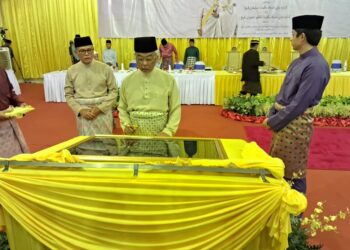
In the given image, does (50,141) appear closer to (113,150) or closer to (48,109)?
(48,109)

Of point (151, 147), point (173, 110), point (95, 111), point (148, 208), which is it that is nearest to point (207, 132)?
point (95, 111)

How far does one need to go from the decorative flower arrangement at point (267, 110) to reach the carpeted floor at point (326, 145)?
0.31 meters

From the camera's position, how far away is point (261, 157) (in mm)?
1261

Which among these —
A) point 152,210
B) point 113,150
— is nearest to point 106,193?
point 152,210

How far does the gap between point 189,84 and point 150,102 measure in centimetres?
433

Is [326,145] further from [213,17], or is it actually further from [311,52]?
[213,17]

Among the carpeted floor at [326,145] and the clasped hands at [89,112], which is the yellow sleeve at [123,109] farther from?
the carpeted floor at [326,145]

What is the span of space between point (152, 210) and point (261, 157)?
0.50 meters

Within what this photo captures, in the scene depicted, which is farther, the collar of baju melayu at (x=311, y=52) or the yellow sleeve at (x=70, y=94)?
the yellow sleeve at (x=70, y=94)

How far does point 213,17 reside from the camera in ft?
28.9

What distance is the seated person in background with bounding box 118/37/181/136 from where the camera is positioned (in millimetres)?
2127

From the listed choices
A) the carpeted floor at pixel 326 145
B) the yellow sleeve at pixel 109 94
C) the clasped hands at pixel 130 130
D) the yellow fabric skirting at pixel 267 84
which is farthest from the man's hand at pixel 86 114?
the yellow fabric skirting at pixel 267 84

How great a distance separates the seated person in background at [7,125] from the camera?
237 centimetres

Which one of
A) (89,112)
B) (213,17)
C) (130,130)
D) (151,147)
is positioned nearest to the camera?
(151,147)
